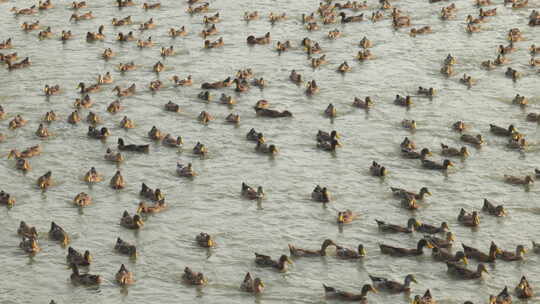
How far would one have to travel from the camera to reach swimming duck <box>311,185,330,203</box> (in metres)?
Answer: 32.3

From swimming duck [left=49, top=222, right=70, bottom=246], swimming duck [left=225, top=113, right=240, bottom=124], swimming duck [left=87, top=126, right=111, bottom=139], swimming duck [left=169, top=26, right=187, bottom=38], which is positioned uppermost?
swimming duck [left=169, top=26, right=187, bottom=38]

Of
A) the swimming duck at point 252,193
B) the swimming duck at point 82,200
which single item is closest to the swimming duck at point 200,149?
the swimming duck at point 252,193

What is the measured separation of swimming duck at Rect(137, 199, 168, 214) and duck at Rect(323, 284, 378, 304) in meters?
6.77

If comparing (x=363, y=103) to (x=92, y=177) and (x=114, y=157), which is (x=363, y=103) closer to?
(x=114, y=157)

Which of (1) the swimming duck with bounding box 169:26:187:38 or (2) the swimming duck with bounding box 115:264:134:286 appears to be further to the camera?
(1) the swimming duck with bounding box 169:26:187:38

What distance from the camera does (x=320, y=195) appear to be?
32.4 m

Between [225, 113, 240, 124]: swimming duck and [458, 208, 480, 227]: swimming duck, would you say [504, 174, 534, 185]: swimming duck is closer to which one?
[458, 208, 480, 227]: swimming duck

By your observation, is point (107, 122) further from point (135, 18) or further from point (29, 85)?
point (135, 18)

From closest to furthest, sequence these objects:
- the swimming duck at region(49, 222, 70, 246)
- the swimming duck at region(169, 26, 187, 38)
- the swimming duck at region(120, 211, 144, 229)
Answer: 1. the swimming duck at region(49, 222, 70, 246)
2. the swimming duck at region(120, 211, 144, 229)
3. the swimming duck at region(169, 26, 187, 38)

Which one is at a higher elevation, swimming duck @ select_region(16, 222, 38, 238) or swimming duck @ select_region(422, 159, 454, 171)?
swimming duck @ select_region(422, 159, 454, 171)

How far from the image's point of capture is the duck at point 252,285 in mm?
27531

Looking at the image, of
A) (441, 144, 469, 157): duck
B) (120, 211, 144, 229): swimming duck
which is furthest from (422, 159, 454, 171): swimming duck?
(120, 211, 144, 229): swimming duck

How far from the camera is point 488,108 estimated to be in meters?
39.4

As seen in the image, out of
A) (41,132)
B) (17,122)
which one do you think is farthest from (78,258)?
(17,122)
